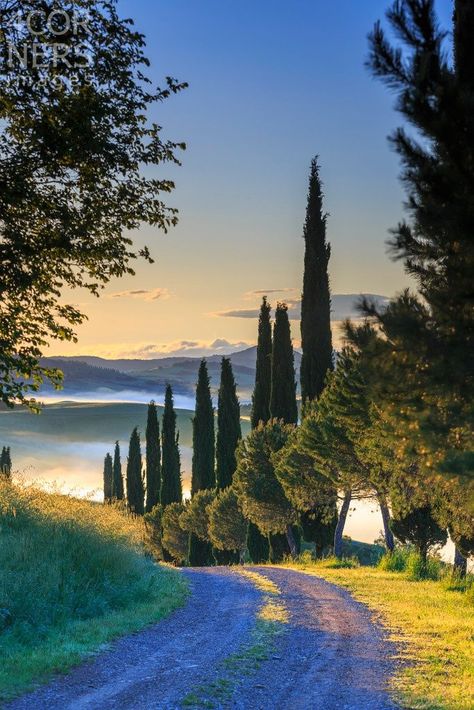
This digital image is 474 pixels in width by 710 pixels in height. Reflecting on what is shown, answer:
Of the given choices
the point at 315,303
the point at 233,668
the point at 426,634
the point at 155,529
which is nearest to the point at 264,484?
the point at 315,303

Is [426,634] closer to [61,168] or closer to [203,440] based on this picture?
[61,168]

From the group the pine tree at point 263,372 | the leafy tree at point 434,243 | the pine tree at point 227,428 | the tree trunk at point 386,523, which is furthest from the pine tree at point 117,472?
the leafy tree at point 434,243

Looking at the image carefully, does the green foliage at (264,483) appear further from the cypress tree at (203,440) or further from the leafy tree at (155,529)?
Answer: the leafy tree at (155,529)

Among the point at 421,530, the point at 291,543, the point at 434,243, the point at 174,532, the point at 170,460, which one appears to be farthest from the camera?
the point at 170,460

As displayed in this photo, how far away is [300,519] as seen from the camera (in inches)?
1457

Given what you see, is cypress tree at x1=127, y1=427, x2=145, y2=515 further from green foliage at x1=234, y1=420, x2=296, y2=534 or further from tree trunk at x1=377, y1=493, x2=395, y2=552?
tree trunk at x1=377, y1=493, x2=395, y2=552

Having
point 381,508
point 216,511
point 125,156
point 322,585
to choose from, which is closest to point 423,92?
point 125,156

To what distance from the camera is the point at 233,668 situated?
32.5 feet

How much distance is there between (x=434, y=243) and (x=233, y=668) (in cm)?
612

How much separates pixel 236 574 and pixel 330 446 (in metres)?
6.93

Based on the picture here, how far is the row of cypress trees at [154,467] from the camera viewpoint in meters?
63.1

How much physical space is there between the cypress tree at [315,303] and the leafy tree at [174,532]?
2084 cm

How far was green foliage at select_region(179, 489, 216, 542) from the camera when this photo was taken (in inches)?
1992

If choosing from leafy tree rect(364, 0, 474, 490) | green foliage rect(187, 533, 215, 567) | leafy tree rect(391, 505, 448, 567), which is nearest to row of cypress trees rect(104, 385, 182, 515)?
green foliage rect(187, 533, 215, 567)
